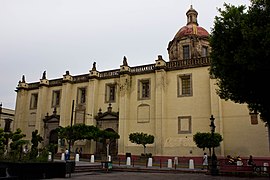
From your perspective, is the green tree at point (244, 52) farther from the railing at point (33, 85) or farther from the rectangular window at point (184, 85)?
the railing at point (33, 85)

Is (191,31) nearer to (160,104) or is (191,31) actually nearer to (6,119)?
(160,104)

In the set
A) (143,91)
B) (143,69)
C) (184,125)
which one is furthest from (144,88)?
(184,125)

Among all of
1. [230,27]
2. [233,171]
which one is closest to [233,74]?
[230,27]

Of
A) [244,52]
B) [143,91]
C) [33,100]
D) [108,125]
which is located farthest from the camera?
[33,100]

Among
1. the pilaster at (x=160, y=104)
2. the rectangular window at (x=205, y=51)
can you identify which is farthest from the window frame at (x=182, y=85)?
the rectangular window at (x=205, y=51)

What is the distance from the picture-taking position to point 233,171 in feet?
55.3

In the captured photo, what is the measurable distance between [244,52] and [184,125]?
16.5m

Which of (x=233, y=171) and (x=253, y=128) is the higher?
(x=253, y=128)

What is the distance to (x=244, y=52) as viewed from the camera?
33.5ft

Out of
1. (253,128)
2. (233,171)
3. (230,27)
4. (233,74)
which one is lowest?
(233,171)

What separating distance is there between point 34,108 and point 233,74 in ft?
97.6

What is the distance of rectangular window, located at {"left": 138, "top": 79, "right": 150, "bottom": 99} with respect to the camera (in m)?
28.7

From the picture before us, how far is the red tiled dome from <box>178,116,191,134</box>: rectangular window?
10.6m

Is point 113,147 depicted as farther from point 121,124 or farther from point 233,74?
point 233,74
